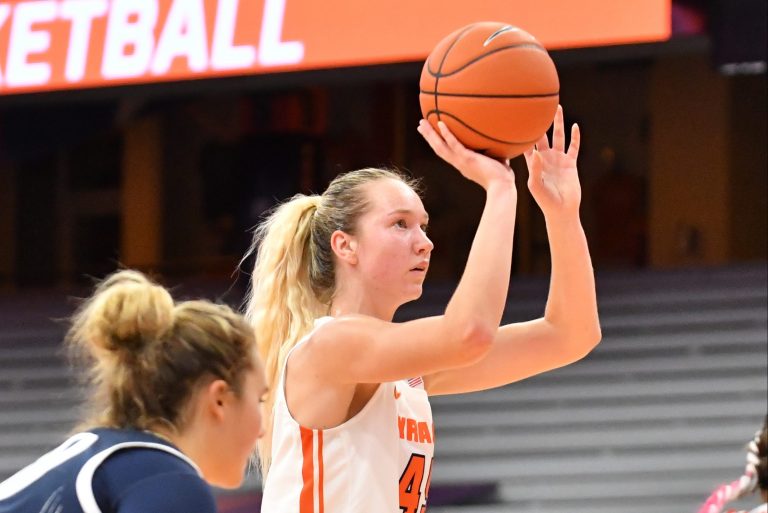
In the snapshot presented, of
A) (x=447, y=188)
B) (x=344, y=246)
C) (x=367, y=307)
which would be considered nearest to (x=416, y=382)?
(x=367, y=307)

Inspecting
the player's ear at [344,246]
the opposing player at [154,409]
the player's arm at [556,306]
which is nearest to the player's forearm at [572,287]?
the player's arm at [556,306]

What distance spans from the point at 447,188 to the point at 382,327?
7.62 m

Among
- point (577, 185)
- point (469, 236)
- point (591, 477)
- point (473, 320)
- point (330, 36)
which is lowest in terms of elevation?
point (591, 477)

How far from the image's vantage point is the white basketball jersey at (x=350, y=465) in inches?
116

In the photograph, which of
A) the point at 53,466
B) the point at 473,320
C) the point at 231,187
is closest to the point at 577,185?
the point at 473,320

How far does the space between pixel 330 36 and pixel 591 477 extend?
3.01m

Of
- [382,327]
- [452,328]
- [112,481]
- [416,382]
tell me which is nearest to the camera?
[112,481]

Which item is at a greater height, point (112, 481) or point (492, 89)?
point (492, 89)

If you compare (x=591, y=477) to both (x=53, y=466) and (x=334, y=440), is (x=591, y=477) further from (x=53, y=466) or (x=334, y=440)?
(x=53, y=466)

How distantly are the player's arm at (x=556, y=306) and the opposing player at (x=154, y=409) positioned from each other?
3.98ft

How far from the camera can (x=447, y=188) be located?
10.5m

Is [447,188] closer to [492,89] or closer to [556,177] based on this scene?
[556,177]

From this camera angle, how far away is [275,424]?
10.0 feet

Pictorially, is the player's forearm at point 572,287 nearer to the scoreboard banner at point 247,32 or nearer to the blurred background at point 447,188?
the blurred background at point 447,188
